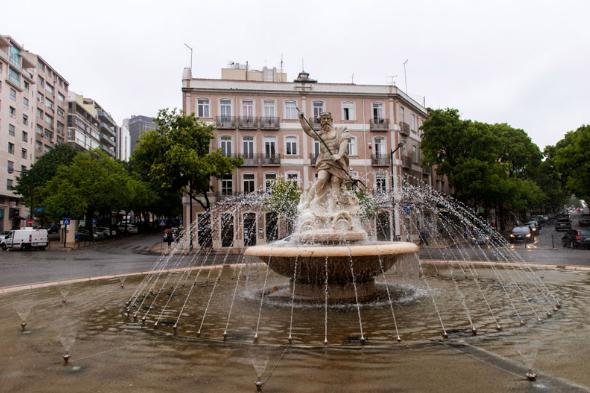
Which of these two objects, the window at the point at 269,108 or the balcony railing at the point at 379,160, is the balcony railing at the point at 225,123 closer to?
the window at the point at 269,108

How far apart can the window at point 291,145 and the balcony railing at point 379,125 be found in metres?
7.67

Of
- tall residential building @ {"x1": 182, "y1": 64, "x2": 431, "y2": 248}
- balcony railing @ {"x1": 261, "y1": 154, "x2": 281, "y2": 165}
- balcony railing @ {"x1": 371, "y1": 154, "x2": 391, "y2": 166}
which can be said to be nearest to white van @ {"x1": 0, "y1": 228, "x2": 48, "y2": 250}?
tall residential building @ {"x1": 182, "y1": 64, "x2": 431, "y2": 248}

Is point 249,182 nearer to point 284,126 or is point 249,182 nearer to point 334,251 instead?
point 284,126

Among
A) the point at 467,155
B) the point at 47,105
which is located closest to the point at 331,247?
the point at 467,155

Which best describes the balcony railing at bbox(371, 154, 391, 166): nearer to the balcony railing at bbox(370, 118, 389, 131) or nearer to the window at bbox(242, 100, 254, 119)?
the balcony railing at bbox(370, 118, 389, 131)

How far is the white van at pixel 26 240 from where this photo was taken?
3597cm

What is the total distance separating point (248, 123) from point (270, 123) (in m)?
1.98

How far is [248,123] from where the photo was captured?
39.5 m

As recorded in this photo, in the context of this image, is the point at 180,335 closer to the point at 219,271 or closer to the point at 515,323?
the point at 515,323

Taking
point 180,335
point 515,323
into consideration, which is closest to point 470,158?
point 515,323

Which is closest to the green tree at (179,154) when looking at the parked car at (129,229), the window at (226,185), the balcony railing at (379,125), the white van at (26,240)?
the window at (226,185)

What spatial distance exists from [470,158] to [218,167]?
77.2 ft

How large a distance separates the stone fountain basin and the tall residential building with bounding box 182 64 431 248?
28252 millimetres

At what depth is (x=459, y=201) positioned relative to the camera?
4422cm
